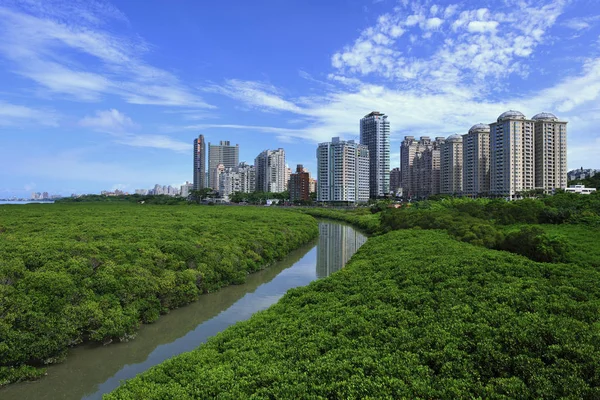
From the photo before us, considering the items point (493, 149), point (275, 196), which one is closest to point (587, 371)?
point (493, 149)

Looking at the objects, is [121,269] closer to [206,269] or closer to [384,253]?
[206,269]

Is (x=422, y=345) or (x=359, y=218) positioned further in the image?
(x=359, y=218)

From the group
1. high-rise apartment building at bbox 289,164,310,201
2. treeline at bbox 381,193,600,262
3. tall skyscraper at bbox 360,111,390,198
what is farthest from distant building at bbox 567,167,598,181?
treeline at bbox 381,193,600,262

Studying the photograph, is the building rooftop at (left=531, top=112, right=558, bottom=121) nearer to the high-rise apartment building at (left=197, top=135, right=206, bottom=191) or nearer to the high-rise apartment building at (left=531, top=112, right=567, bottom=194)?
the high-rise apartment building at (left=531, top=112, right=567, bottom=194)

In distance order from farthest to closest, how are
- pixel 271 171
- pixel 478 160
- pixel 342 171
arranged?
pixel 271 171
pixel 342 171
pixel 478 160

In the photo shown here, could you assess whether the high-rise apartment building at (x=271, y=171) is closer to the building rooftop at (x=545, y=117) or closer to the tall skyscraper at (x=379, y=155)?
the tall skyscraper at (x=379, y=155)

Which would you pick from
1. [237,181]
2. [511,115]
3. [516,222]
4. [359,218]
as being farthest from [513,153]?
[237,181]

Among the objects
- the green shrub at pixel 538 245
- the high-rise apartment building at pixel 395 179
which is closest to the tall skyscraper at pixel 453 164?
the high-rise apartment building at pixel 395 179

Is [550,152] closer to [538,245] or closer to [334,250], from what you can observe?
[334,250]
